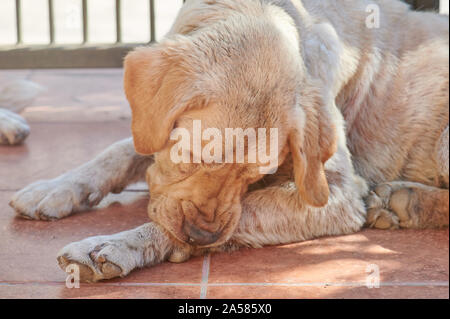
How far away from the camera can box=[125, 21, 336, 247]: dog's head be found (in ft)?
10.1

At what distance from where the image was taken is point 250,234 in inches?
135

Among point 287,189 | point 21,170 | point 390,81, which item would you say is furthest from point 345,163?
point 21,170

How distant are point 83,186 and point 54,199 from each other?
7.2 inches

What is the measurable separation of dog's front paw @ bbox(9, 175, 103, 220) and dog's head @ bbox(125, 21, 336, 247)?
26.7 inches

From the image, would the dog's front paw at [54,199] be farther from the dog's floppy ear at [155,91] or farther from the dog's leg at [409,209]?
the dog's leg at [409,209]

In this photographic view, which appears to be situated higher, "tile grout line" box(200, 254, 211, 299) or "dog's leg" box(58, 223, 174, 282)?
"dog's leg" box(58, 223, 174, 282)

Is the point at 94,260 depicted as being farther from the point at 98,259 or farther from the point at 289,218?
the point at 289,218

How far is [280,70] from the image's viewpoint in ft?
10.4

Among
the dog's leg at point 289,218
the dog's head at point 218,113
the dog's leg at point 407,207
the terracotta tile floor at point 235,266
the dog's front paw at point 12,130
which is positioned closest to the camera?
the terracotta tile floor at point 235,266

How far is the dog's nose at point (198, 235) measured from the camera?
10.5 ft
